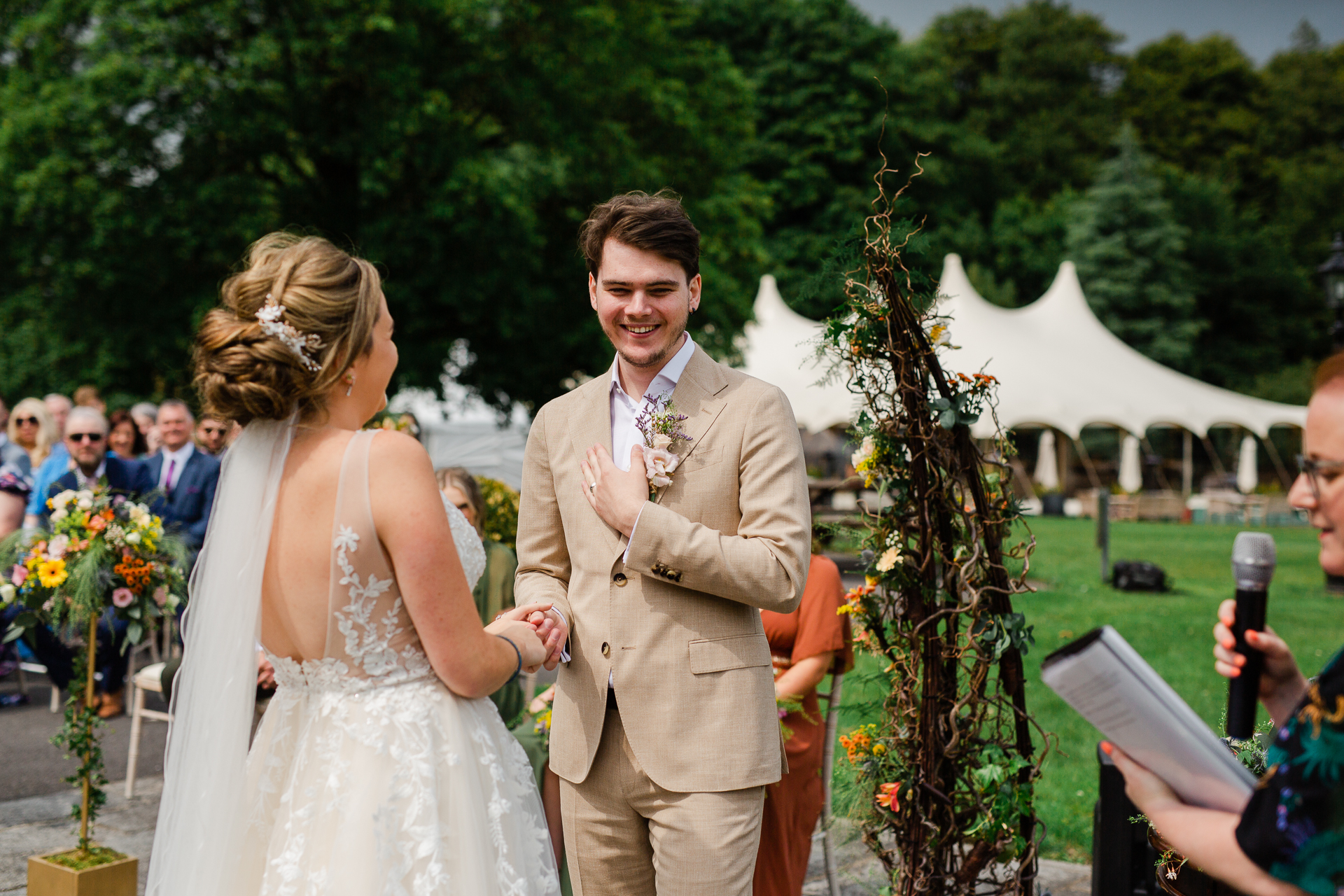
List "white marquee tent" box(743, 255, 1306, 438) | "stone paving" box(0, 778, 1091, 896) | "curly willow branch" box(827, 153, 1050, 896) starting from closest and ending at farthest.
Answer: "curly willow branch" box(827, 153, 1050, 896), "stone paving" box(0, 778, 1091, 896), "white marquee tent" box(743, 255, 1306, 438)

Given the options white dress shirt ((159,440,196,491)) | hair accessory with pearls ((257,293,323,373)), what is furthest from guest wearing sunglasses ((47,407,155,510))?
hair accessory with pearls ((257,293,323,373))

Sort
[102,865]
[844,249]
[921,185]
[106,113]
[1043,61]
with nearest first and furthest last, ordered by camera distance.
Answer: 1. [844,249]
2. [102,865]
3. [106,113]
4. [921,185]
5. [1043,61]

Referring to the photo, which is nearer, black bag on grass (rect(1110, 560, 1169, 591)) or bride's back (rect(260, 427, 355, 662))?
bride's back (rect(260, 427, 355, 662))

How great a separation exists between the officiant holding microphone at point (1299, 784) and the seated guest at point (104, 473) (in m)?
7.68

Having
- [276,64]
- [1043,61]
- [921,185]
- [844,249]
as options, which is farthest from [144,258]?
[1043,61]

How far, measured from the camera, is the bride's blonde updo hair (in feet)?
7.22

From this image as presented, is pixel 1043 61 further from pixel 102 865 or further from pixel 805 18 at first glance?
pixel 102 865

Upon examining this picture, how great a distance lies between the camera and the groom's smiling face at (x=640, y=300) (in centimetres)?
265

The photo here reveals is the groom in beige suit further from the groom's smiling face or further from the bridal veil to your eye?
the bridal veil

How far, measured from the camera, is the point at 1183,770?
5.19 feet

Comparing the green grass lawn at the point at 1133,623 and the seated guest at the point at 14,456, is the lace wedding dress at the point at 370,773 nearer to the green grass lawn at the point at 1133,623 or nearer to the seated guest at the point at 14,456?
the green grass lawn at the point at 1133,623

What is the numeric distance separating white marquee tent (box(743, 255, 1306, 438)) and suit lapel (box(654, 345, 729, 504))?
63.8ft

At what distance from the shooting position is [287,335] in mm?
2197

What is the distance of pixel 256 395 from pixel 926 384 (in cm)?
195
